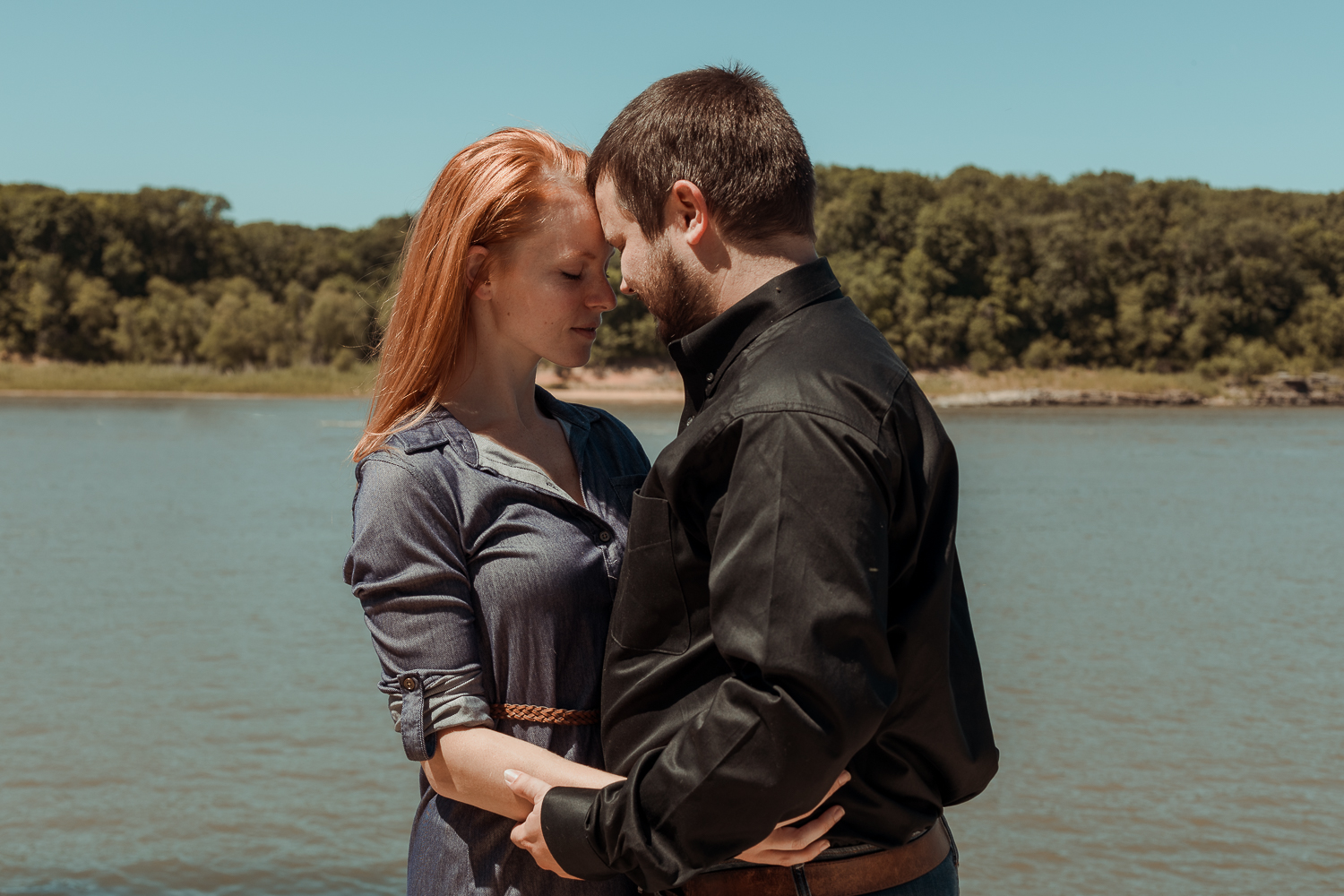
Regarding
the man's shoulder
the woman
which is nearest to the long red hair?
the woman

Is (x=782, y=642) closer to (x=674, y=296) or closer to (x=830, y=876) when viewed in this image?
(x=830, y=876)

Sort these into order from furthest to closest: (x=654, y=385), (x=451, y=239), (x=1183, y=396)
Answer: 1. (x=654, y=385)
2. (x=1183, y=396)
3. (x=451, y=239)

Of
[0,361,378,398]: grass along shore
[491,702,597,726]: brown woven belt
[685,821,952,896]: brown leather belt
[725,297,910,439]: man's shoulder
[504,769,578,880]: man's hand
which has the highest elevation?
[725,297,910,439]: man's shoulder

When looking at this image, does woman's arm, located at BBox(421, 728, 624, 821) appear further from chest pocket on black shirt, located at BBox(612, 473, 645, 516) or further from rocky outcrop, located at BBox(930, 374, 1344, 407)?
rocky outcrop, located at BBox(930, 374, 1344, 407)

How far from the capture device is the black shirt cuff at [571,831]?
1799 millimetres

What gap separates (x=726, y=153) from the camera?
183 centimetres

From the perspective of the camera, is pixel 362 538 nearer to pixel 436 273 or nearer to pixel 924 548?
pixel 436 273

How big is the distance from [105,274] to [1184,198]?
277ft

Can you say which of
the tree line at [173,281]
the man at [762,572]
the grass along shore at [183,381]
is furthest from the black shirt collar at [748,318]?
the grass along shore at [183,381]

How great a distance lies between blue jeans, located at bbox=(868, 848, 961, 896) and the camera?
6.33ft

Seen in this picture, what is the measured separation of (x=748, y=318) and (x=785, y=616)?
1.66ft

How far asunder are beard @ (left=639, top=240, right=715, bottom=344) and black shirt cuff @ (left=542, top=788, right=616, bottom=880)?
0.73m

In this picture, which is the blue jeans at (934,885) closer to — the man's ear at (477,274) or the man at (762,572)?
the man at (762,572)

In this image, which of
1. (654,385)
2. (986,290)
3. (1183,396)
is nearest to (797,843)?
(654,385)
